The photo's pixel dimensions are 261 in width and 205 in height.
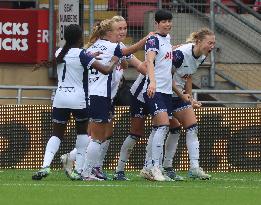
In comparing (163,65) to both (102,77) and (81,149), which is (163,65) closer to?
(102,77)

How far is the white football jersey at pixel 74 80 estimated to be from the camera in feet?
48.6

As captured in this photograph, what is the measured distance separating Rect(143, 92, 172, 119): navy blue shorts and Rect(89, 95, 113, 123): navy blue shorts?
0.53 metres

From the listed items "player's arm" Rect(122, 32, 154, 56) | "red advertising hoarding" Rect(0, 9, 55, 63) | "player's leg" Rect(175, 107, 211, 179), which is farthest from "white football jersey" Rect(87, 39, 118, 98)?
"red advertising hoarding" Rect(0, 9, 55, 63)

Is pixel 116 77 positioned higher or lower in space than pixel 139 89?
higher

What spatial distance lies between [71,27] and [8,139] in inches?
181

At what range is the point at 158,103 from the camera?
15.0 meters

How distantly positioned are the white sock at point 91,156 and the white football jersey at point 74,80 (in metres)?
0.51

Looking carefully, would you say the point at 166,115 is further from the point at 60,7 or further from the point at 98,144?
the point at 60,7

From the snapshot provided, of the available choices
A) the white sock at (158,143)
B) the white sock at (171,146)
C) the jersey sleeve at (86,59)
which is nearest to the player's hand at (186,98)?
the white sock at (171,146)

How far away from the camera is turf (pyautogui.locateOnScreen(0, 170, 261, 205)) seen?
444 inches

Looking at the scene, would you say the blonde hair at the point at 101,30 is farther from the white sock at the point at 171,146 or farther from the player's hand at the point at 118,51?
the white sock at the point at 171,146

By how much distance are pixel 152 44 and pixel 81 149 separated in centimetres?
160

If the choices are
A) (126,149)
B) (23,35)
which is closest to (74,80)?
(126,149)

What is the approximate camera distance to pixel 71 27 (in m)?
14.9
